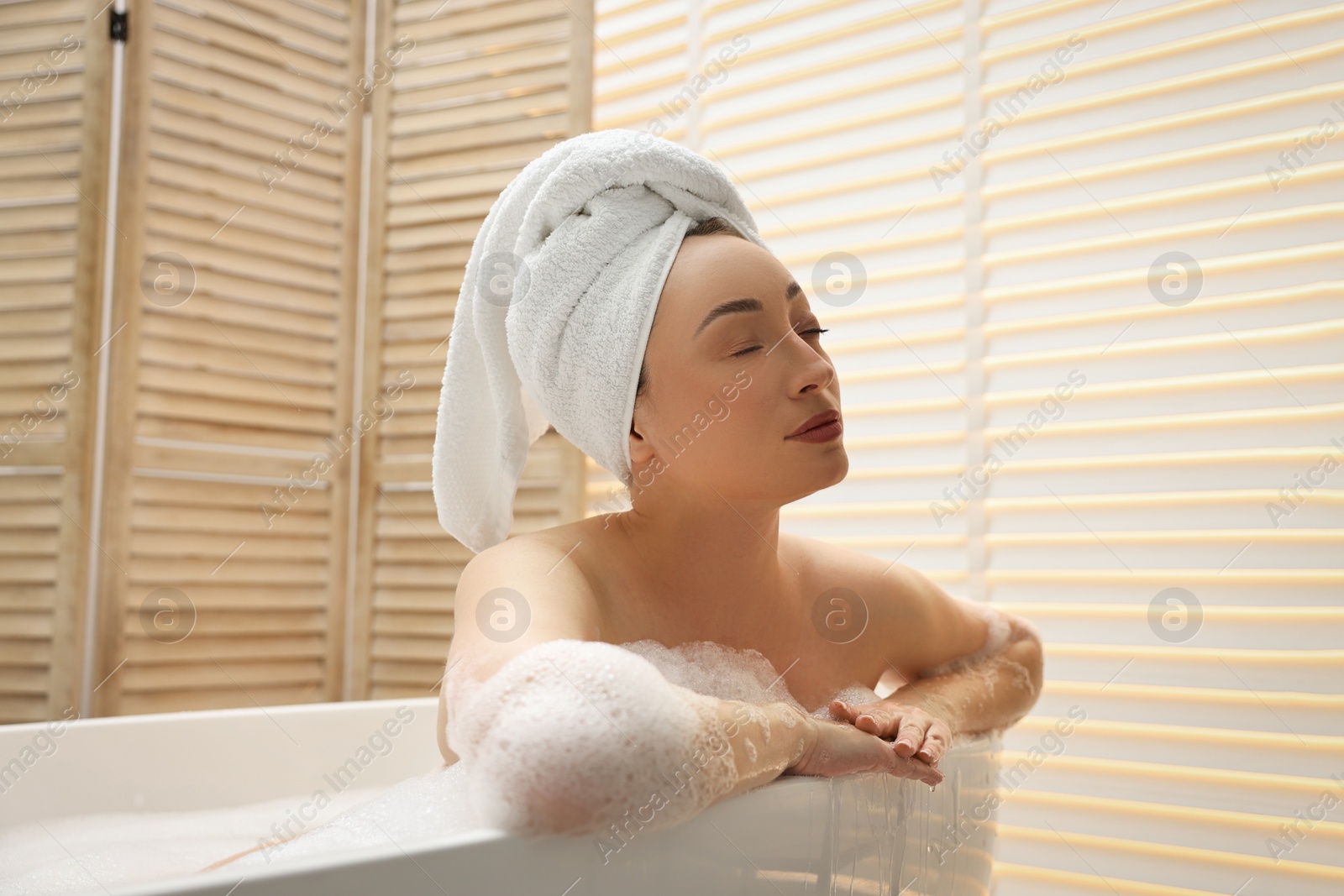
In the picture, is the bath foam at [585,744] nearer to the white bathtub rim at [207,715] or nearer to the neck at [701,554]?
the neck at [701,554]

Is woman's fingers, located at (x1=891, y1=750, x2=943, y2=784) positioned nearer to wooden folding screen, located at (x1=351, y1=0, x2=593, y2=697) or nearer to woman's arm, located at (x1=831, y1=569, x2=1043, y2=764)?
woman's arm, located at (x1=831, y1=569, x2=1043, y2=764)

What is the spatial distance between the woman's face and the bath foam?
1.12 feet

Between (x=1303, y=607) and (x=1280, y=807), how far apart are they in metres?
0.28

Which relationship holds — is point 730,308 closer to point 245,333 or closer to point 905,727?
point 905,727

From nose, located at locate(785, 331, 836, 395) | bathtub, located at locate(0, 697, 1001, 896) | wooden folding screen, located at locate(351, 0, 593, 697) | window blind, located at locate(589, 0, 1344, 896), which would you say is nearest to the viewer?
bathtub, located at locate(0, 697, 1001, 896)

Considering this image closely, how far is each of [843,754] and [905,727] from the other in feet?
0.39

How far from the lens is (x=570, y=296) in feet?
3.68

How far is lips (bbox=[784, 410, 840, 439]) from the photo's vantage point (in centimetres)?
108

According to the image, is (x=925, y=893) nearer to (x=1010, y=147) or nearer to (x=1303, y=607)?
(x=1303, y=607)

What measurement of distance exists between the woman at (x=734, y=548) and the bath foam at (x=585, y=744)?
123 millimetres

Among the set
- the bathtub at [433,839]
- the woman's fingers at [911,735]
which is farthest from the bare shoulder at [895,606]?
the woman's fingers at [911,735]

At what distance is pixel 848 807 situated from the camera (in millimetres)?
915

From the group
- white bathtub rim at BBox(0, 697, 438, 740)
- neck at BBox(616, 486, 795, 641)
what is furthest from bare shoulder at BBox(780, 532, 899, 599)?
white bathtub rim at BBox(0, 697, 438, 740)

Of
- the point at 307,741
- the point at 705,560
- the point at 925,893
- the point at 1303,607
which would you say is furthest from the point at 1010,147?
the point at 307,741
